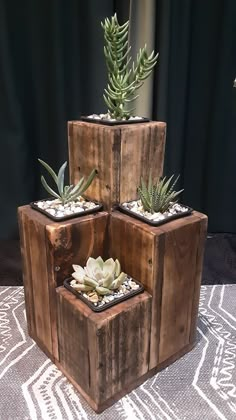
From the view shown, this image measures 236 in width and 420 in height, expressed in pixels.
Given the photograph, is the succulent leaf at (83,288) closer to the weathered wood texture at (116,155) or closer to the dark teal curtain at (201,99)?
the weathered wood texture at (116,155)

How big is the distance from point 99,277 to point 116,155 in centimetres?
35

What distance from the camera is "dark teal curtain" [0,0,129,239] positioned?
179cm

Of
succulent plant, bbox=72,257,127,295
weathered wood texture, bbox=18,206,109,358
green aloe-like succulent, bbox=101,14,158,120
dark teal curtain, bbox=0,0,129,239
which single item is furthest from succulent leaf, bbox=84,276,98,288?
dark teal curtain, bbox=0,0,129,239

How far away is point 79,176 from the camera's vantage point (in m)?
1.23

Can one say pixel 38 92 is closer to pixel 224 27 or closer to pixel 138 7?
pixel 138 7

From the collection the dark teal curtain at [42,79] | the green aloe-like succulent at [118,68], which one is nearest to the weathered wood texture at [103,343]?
the green aloe-like succulent at [118,68]

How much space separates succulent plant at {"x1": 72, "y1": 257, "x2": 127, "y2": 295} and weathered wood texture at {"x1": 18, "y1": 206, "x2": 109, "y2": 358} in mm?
63

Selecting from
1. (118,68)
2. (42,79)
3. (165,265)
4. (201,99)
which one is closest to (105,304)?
(165,265)

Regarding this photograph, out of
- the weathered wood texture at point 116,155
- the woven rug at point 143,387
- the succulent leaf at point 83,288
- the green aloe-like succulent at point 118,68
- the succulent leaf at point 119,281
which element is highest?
the green aloe-like succulent at point 118,68

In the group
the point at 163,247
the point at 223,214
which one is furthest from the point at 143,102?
the point at 163,247

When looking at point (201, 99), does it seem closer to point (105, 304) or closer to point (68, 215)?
point (68, 215)

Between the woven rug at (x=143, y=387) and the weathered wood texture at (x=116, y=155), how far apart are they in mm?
569

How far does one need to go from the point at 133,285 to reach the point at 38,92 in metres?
1.28

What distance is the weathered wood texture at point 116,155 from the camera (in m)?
1.07
